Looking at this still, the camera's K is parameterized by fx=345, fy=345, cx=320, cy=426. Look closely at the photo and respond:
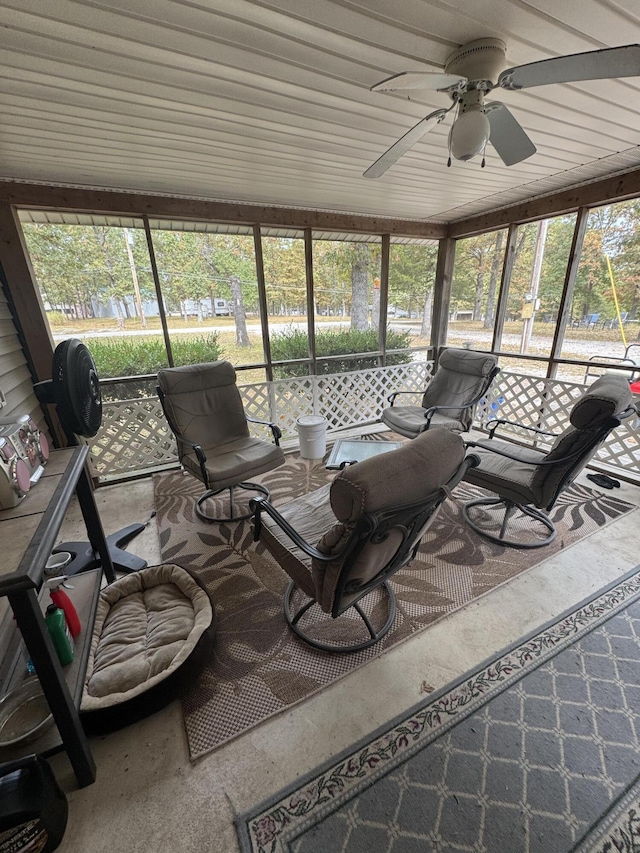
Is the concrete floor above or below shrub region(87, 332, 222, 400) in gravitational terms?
below

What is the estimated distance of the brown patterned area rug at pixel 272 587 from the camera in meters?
1.45

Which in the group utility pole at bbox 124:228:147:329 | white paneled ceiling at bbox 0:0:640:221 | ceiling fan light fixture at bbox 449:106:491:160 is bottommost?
utility pole at bbox 124:228:147:329

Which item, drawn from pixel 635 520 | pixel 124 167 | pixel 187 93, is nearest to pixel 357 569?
pixel 187 93

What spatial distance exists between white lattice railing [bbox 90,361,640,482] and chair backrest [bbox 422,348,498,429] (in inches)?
29.6

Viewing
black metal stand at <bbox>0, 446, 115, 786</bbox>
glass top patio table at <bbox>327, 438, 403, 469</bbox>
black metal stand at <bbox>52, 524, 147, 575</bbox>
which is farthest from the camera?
glass top patio table at <bbox>327, 438, 403, 469</bbox>

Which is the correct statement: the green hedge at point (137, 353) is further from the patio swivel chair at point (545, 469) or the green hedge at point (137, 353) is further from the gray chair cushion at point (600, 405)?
the gray chair cushion at point (600, 405)

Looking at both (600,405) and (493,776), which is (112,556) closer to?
(493,776)

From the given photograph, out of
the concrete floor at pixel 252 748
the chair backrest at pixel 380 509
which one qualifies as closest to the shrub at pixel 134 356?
the concrete floor at pixel 252 748

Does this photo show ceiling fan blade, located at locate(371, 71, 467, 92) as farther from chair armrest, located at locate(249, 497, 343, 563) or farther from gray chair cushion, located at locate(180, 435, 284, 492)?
gray chair cushion, located at locate(180, 435, 284, 492)

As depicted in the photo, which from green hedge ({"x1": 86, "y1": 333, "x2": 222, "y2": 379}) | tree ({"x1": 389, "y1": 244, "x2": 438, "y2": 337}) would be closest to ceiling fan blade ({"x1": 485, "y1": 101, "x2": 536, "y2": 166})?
tree ({"x1": 389, "y1": 244, "x2": 438, "y2": 337})

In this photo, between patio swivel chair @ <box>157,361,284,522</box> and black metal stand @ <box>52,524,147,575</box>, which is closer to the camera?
black metal stand @ <box>52,524,147,575</box>

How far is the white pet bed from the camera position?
4.28ft

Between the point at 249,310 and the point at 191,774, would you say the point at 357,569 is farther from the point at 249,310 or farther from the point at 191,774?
the point at 249,310

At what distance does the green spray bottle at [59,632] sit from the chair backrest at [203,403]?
1.50m
